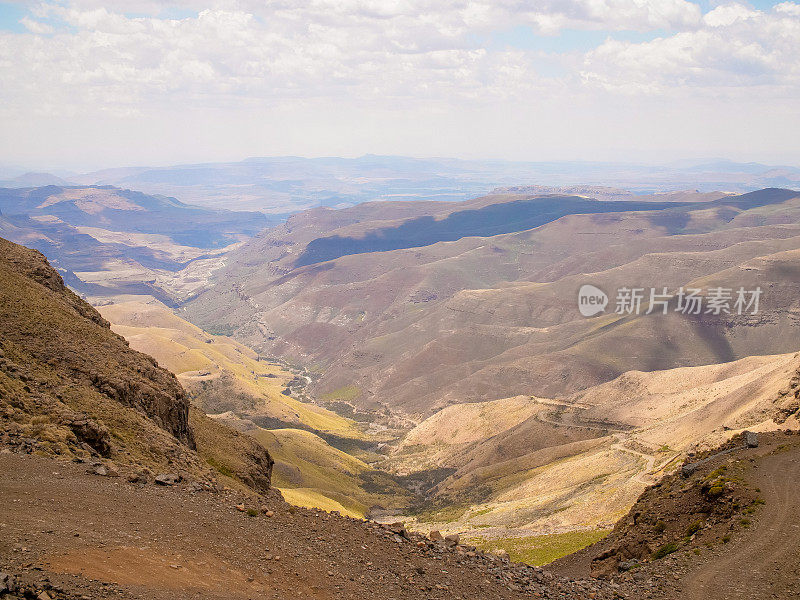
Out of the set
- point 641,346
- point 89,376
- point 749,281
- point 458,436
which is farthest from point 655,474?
point 749,281

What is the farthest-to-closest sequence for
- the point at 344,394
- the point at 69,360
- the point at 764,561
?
the point at 344,394, the point at 69,360, the point at 764,561

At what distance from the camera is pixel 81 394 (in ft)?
84.5

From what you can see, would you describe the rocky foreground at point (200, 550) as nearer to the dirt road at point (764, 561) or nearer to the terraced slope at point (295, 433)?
the dirt road at point (764, 561)

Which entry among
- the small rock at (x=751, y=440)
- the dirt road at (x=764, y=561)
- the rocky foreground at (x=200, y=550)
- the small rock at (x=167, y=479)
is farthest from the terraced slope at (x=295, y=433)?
the dirt road at (x=764, y=561)

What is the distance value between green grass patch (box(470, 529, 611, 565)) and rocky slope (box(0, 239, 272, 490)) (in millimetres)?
21088

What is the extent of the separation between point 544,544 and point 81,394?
122 ft

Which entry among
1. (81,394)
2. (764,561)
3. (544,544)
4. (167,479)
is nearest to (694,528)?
(764,561)

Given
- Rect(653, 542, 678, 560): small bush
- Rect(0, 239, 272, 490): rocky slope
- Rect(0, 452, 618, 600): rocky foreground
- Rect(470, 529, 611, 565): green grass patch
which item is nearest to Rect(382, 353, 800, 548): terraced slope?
Rect(470, 529, 611, 565): green grass patch

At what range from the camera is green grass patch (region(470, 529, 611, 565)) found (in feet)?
147

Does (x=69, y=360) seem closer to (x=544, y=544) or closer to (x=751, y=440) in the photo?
(x=751, y=440)

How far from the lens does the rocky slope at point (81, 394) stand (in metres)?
22.4

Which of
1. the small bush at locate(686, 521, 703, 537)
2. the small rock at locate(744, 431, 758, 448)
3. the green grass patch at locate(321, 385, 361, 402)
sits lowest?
the green grass patch at locate(321, 385, 361, 402)

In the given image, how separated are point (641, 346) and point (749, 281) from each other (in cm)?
4665

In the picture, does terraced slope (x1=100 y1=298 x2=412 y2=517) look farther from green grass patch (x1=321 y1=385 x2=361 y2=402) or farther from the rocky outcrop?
the rocky outcrop
